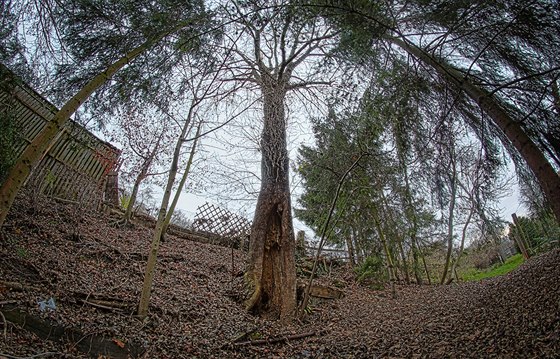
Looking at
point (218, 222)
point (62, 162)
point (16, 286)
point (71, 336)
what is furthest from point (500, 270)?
point (62, 162)

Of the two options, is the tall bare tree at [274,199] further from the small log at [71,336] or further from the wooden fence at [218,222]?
the wooden fence at [218,222]

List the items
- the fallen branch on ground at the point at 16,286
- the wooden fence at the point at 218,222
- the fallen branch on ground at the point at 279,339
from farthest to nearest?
the wooden fence at the point at 218,222 < the fallen branch on ground at the point at 279,339 < the fallen branch on ground at the point at 16,286

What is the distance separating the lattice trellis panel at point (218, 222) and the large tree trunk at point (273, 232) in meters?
4.13

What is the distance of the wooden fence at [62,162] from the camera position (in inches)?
210

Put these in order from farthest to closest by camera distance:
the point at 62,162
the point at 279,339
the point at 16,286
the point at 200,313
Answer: the point at 62,162
the point at 200,313
the point at 279,339
the point at 16,286

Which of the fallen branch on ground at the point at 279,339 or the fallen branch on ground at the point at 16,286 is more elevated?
the fallen branch on ground at the point at 16,286

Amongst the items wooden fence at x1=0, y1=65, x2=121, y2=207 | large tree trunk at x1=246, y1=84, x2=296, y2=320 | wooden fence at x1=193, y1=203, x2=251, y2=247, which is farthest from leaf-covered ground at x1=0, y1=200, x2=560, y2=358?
wooden fence at x1=193, y1=203, x2=251, y2=247

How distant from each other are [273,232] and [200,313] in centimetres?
160

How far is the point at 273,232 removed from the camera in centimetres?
484

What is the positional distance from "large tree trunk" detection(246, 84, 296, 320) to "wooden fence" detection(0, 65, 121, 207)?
9.53ft

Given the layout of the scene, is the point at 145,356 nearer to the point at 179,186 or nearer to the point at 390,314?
the point at 390,314

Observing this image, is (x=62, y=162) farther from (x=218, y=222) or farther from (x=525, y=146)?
(x=525, y=146)

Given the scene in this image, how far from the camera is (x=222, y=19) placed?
2961 mm

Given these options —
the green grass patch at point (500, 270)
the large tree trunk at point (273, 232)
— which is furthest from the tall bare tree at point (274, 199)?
the green grass patch at point (500, 270)
